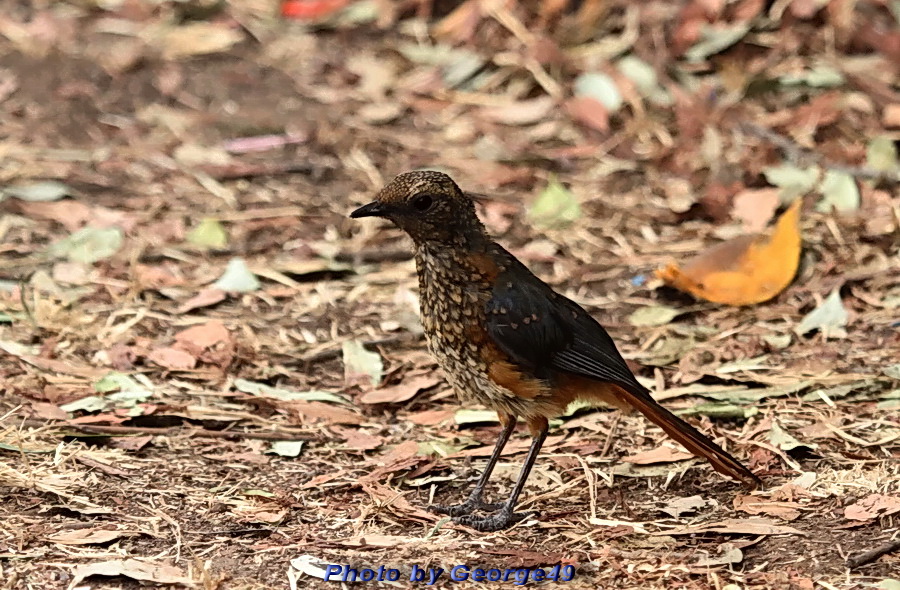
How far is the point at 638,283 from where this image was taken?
626cm

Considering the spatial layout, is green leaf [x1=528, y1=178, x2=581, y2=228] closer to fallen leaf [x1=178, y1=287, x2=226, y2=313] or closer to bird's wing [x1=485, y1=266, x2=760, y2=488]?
fallen leaf [x1=178, y1=287, x2=226, y2=313]

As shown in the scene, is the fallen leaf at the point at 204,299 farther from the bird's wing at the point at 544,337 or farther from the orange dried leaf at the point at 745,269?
the orange dried leaf at the point at 745,269

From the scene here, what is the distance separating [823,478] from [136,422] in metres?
2.54

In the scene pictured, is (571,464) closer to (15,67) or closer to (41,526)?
(41,526)

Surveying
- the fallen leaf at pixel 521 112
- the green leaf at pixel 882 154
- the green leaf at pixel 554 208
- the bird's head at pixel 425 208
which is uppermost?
the green leaf at pixel 882 154

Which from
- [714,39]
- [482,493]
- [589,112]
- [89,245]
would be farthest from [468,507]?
[714,39]

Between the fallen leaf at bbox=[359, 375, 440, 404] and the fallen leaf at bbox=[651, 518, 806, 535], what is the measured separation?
1.49 meters

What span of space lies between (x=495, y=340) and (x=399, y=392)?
3.34ft

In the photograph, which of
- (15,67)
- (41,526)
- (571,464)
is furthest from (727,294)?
(15,67)

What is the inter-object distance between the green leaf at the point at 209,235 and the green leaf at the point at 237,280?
1.08 feet

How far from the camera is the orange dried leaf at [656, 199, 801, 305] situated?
5941 millimetres

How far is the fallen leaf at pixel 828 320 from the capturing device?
18.2 ft

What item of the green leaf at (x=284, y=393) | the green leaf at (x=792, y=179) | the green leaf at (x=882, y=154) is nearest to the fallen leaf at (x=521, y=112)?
the green leaf at (x=792, y=179)

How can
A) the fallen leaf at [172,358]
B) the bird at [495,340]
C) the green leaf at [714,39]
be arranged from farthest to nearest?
the green leaf at [714,39]
the fallen leaf at [172,358]
the bird at [495,340]
